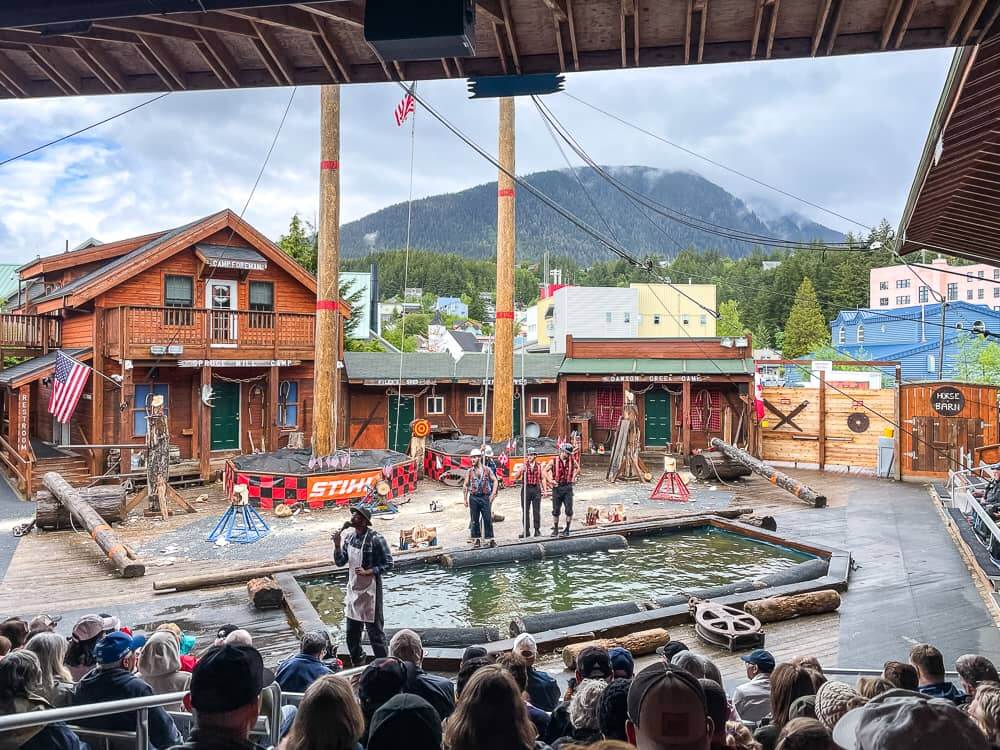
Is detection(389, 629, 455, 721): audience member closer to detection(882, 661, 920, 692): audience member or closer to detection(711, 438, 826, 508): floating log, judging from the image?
detection(882, 661, 920, 692): audience member

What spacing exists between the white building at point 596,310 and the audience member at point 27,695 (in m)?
53.8

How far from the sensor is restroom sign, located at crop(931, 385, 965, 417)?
20016mm

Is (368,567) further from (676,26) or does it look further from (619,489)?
(619,489)

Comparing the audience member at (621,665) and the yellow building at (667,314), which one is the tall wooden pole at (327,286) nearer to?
the audience member at (621,665)

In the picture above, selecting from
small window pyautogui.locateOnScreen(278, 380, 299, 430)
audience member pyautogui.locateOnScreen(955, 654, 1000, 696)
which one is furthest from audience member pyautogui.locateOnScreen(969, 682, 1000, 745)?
small window pyautogui.locateOnScreen(278, 380, 299, 430)

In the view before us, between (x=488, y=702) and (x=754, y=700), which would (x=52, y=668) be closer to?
(x=488, y=702)

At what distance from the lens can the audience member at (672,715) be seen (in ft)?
7.85

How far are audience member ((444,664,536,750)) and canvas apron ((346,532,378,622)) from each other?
191 inches

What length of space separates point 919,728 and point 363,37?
205 inches

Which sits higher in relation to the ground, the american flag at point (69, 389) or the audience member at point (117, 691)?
the american flag at point (69, 389)

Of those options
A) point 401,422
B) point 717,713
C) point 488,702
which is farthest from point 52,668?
point 401,422

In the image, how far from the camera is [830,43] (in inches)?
198

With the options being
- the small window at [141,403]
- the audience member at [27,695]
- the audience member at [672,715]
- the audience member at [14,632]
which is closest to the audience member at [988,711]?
the audience member at [672,715]

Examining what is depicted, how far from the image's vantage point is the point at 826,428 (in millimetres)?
23109
